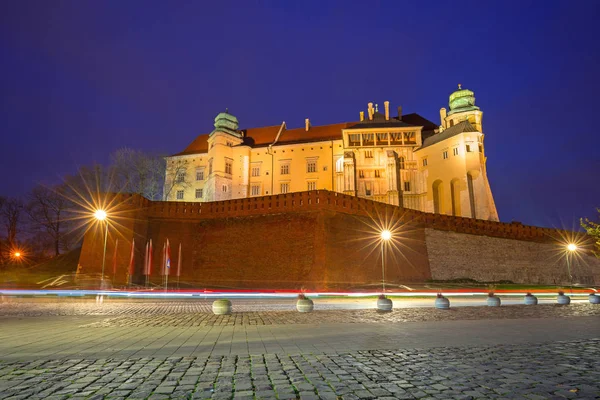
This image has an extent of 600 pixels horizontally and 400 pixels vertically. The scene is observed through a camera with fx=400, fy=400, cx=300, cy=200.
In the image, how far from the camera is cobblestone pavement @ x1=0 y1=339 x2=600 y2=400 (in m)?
3.94

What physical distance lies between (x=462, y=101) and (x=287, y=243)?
38.0m

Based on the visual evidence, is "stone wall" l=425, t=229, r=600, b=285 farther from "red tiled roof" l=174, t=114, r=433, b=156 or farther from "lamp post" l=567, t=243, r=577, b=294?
"red tiled roof" l=174, t=114, r=433, b=156

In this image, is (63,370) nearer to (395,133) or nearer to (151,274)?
(151,274)

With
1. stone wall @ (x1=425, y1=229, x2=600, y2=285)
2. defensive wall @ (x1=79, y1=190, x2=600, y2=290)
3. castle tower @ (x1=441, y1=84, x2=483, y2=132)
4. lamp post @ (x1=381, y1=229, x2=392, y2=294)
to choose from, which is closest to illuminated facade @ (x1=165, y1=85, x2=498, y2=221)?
castle tower @ (x1=441, y1=84, x2=483, y2=132)

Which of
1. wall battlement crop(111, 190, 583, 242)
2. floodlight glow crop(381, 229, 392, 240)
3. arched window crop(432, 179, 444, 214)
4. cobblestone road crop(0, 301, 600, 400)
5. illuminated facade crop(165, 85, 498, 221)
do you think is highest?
illuminated facade crop(165, 85, 498, 221)

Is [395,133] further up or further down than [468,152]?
further up

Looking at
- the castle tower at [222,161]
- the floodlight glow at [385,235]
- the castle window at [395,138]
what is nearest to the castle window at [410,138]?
the castle window at [395,138]

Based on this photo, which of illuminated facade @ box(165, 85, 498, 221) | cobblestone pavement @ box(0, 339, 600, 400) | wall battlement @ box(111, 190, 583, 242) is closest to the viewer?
cobblestone pavement @ box(0, 339, 600, 400)

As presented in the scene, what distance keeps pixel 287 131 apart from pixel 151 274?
3591cm

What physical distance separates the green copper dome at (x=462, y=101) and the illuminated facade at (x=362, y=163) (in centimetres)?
13

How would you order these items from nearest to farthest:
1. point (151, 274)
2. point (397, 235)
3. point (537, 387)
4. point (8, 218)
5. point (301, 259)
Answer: point (537, 387)
point (301, 259)
point (151, 274)
point (397, 235)
point (8, 218)

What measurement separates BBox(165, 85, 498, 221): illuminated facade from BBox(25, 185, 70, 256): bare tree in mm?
12045

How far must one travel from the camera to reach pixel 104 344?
22.5ft

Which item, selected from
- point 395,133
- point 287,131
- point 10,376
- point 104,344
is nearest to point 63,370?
point 10,376
